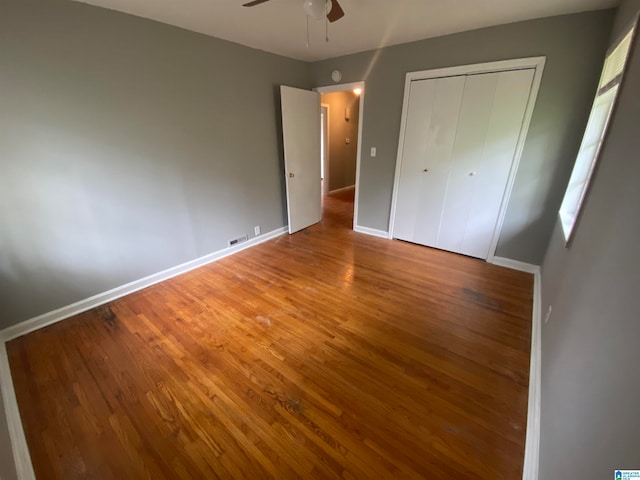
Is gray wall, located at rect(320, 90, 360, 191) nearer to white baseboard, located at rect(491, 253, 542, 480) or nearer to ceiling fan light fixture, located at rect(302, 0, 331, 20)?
ceiling fan light fixture, located at rect(302, 0, 331, 20)

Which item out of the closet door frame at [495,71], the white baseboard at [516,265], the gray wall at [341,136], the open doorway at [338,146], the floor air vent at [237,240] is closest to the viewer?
the closet door frame at [495,71]

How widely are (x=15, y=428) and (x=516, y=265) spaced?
13.4 feet

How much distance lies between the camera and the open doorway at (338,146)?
5.71 metres

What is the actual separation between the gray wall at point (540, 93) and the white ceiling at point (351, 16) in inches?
4.7

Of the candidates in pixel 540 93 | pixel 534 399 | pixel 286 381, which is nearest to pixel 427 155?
pixel 540 93

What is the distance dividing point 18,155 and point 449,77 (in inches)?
147

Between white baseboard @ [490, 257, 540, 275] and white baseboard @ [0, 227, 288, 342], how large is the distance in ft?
10.0

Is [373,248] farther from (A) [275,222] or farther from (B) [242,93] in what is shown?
(B) [242,93]

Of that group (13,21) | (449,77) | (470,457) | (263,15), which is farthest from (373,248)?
(13,21)

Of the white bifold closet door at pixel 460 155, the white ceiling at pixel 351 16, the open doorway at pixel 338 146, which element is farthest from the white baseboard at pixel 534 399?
the open doorway at pixel 338 146

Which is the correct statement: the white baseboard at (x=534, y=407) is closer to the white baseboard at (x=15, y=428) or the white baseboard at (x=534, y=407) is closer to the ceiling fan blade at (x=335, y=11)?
the white baseboard at (x=15, y=428)

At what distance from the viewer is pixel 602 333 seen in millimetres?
864

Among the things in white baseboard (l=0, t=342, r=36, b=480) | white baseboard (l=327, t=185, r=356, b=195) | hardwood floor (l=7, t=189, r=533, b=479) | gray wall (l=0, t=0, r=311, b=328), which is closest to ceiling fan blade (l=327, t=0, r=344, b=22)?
gray wall (l=0, t=0, r=311, b=328)

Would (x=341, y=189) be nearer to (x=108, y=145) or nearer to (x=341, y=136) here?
(x=341, y=136)
